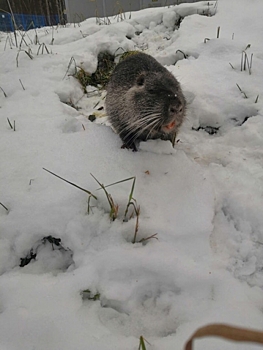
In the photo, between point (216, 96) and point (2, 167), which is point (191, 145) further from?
point (2, 167)

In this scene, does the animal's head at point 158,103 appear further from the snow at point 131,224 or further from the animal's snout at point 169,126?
the snow at point 131,224

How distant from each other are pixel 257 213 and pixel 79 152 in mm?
1257

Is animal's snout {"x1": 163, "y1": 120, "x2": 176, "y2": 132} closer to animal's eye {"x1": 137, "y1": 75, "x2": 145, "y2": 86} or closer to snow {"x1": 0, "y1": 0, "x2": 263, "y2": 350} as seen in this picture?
snow {"x1": 0, "y1": 0, "x2": 263, "y2": 350}

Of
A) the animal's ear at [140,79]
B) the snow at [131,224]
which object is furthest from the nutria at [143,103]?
the snow at [131,224]

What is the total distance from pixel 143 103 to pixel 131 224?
106 centimetres

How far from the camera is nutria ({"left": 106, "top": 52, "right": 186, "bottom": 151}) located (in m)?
2.15

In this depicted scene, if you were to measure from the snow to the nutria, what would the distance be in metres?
0.14

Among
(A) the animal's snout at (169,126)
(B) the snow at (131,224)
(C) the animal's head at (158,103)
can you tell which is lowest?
(B) the snow at (131,224)

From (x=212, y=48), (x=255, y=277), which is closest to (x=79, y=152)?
Answer: (x=255, y=277)

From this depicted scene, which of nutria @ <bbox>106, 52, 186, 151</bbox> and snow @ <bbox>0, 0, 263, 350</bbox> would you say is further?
nutria @ <bbox>106, 52, 186, 151</bbox>

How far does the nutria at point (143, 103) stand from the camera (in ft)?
7.05

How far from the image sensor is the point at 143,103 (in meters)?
2.30

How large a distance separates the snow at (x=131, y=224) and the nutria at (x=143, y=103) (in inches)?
5.3

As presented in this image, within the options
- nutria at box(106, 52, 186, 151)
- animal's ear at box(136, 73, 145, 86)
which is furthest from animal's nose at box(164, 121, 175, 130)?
animal's ear at box(136, 73, 145, 86)
